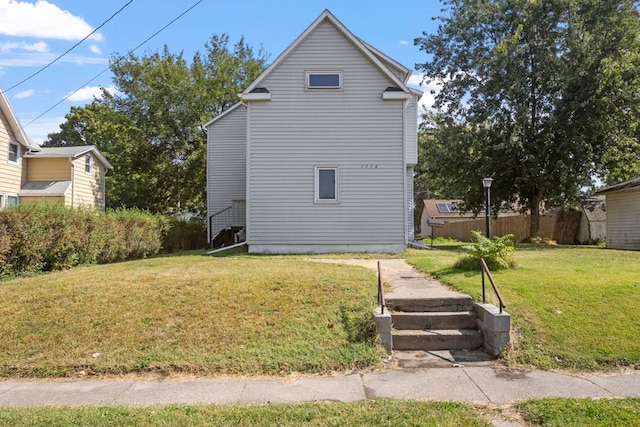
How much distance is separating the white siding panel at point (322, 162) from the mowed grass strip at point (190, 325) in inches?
231

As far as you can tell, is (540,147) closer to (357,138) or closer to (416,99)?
(416,99)

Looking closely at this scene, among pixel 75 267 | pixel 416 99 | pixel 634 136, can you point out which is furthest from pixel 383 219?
pixel 634 136

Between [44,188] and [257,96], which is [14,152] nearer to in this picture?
[44,188]

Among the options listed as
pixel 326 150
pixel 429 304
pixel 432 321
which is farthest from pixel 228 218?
pixel 432 321

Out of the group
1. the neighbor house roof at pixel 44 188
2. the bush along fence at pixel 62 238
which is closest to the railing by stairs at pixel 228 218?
the bush along fence at pixel 62 238

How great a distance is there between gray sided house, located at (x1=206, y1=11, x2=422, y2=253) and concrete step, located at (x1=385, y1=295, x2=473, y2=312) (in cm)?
730

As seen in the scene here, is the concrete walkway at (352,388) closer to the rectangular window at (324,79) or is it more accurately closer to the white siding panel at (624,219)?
the rectangular window at (324,79)

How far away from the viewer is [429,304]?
704 cm

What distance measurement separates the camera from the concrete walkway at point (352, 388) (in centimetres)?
468

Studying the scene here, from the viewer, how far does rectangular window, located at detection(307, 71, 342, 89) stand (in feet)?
47.6

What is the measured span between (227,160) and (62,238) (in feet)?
32.2

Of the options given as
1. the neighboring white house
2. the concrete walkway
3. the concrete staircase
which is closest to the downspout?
the concrete walkway

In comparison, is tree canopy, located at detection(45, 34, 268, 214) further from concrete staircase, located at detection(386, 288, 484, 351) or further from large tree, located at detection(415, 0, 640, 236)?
concrete staircase, located at detection(386, 288, 484, 351)

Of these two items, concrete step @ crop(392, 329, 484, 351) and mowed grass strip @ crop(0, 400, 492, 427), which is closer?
mowed grass strip @ crop(0, 400, 492, 427)
